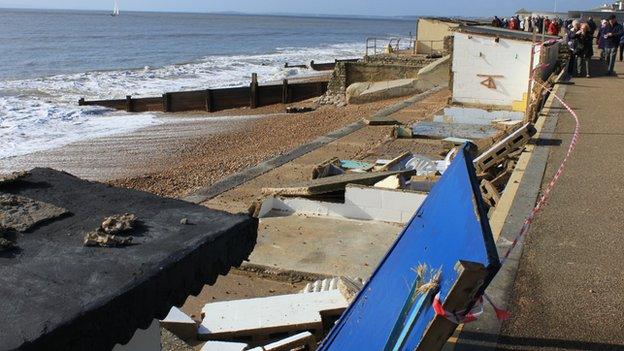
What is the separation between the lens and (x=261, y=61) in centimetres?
5734

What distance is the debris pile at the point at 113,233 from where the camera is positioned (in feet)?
9.53

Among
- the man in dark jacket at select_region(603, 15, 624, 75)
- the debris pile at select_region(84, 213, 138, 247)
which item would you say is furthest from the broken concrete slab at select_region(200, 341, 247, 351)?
the man in dark jacket at select_region(603, 15, 624, 75)

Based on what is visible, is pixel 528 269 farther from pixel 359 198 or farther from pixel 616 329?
pixel 359 198

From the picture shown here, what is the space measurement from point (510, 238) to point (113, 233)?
13.0 feet

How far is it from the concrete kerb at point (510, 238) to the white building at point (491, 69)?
4337 millimetres

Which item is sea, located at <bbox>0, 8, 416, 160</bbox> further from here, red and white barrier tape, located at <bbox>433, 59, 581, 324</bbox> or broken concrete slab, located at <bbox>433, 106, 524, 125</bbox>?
red and white barrier tape, located at <bbox>433, 59, 581, 324</bbox>

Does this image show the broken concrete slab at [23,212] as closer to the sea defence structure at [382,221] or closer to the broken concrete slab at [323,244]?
the sea defence structure at [382,221]

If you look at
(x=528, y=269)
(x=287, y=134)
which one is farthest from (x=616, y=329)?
(x=287, y=134)

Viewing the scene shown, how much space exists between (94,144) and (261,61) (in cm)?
3810

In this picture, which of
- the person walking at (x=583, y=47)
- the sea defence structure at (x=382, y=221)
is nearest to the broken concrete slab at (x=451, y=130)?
the sea defence structure at (x=382, y=221)

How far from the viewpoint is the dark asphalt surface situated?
168 inches

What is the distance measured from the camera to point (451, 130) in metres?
13.2

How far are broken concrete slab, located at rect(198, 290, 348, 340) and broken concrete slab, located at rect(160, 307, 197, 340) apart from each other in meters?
0.08

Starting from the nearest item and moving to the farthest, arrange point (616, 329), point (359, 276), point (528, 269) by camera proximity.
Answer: point (616, 329)
point (528, 269)
point (359, 276)
